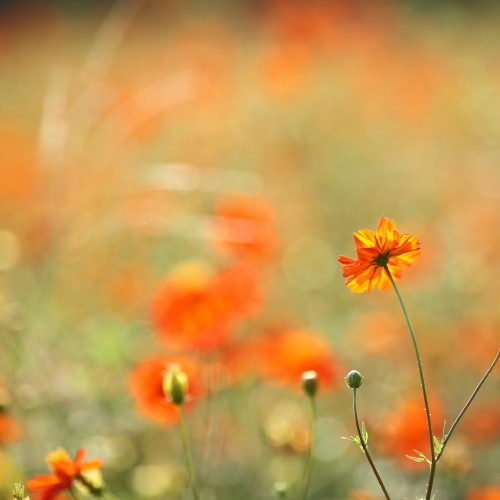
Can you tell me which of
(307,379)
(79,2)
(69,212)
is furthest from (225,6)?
(307,379)

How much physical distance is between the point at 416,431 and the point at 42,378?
24.7 inches

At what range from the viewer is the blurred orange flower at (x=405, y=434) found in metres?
1.01

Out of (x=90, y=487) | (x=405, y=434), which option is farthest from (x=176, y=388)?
(x=405, y=434)

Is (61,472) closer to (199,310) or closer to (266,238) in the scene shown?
(199,310)

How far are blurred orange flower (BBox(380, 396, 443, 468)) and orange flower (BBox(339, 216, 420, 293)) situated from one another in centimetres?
50

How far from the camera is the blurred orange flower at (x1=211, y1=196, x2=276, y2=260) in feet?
4.00

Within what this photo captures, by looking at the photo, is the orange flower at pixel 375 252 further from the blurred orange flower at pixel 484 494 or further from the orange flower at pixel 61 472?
the blurred orange flower at pixel 484 494

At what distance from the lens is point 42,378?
1.27 meters

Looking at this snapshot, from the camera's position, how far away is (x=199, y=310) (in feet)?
3.32

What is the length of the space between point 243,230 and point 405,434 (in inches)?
17.2

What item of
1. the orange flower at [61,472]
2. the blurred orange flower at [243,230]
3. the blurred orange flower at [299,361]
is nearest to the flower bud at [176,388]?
the orange flower at [61,472]

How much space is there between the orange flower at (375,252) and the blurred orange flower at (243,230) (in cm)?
57

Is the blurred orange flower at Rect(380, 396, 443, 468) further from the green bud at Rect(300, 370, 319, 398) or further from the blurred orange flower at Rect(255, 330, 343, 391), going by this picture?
the green bud at Rect(300, 370, 319, 398)

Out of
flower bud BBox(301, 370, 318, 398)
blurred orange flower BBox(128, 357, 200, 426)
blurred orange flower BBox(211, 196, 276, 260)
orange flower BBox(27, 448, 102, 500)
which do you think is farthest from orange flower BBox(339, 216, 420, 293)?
blurred orange flower BBox(211, 196, 276, 260)
